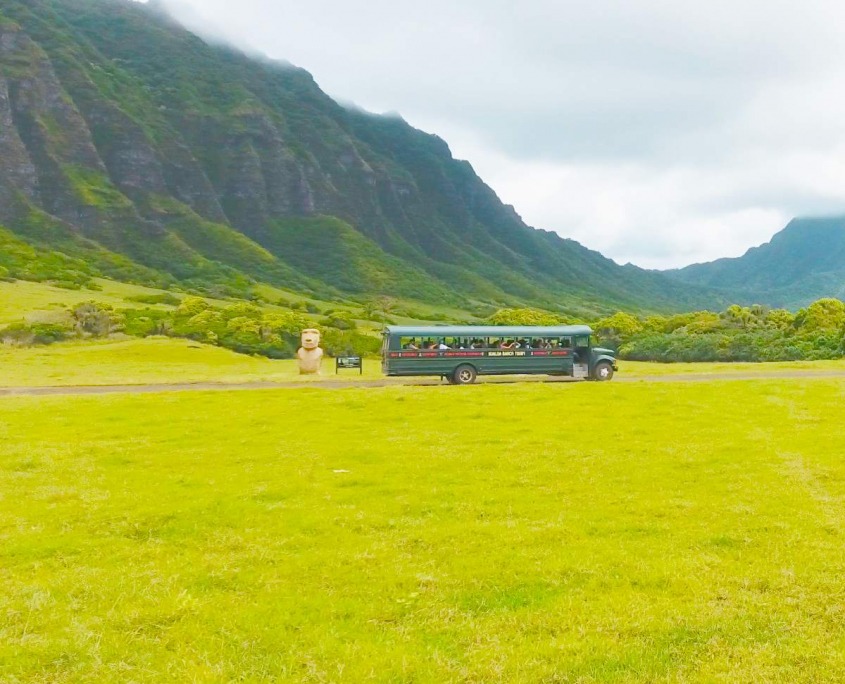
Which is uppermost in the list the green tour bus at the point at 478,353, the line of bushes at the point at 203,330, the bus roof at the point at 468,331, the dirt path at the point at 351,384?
the line of bushes at the point at 203,330

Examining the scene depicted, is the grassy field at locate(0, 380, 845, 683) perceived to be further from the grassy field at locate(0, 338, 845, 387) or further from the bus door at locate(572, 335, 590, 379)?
the grassy field at locate(0, 338, 845, 387)

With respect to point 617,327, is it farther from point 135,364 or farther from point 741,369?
point 135,364

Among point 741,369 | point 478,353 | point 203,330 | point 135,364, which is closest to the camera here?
point 478,353

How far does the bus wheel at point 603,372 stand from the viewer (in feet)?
145

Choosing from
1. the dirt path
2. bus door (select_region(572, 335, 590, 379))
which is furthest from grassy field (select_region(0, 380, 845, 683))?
bus door (select_region(572, 335, 590, 379))

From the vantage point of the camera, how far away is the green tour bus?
4266 cm

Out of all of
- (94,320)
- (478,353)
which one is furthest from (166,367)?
(94,320)

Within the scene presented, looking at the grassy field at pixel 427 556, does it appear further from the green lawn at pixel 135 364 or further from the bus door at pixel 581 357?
the green lawn at pixel 135 364

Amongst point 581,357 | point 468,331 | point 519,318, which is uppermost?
point 519,318

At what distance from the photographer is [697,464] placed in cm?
1892

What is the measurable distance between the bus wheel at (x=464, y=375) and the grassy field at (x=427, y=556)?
1801 centimetres

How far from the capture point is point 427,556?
11.8 m

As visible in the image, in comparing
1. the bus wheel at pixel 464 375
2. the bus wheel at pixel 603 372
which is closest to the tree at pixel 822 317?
the bus wheel at pixel 603 372

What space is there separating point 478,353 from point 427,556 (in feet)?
103
